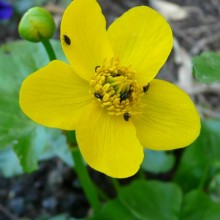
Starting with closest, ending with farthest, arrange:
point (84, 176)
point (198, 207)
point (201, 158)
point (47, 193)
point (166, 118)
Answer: point (166, 118) < point (84, 176) < point (198, 207) < point (201, 158) < point (47, 193)

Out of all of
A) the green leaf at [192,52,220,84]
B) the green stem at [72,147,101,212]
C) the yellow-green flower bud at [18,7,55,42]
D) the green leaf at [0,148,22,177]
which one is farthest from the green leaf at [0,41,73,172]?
the green leaf at [192,52,220,84]

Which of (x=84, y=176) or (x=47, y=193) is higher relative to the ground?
(x=84, y=176)

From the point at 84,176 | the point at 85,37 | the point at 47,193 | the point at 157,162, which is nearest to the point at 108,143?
the point at 85,37

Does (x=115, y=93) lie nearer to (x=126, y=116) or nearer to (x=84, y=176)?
(x=126, y=116)

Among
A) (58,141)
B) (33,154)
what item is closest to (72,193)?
(58,141)

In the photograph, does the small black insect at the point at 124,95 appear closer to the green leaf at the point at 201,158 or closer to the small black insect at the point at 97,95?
the small black insect at the point at 97,95

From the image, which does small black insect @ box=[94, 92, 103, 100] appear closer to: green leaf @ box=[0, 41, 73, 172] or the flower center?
the flower center
